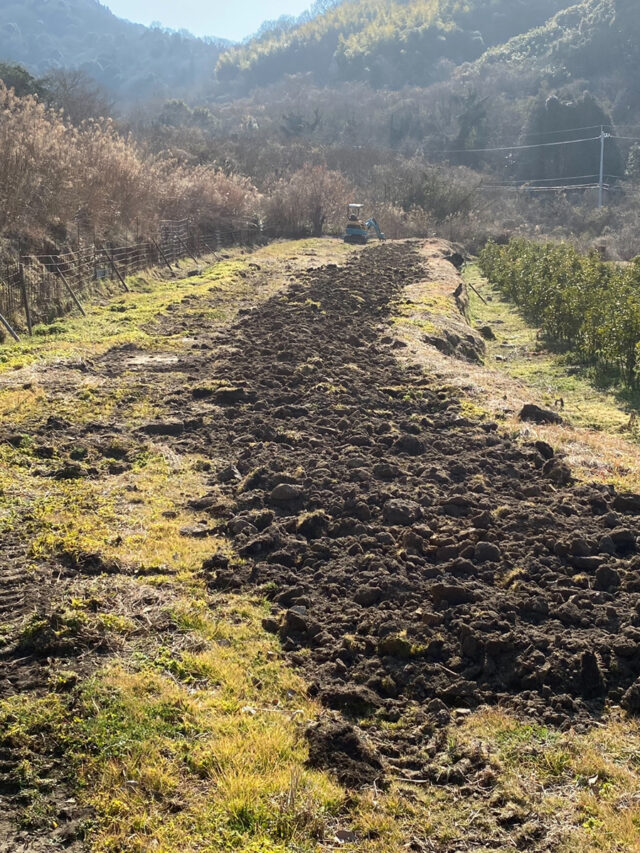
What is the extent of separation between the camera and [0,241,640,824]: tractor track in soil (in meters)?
5.23

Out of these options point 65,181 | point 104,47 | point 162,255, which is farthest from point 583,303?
point 104,47

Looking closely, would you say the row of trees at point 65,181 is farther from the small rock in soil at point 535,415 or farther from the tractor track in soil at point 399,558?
the small rock in soil at point 535,415

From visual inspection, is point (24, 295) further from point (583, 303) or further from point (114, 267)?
point (583, 303)

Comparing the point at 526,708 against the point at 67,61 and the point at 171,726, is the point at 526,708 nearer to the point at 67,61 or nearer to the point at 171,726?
the point at 171,726

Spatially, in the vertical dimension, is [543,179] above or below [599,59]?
below

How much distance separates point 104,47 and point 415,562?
629ft

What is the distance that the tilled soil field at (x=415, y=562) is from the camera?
5289 millimetres

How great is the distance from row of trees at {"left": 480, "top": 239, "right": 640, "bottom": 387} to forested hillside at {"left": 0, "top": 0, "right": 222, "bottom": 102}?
134955 millimetres

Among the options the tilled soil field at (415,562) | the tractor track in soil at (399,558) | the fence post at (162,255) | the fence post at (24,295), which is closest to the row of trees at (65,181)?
the fence post at (162,255)

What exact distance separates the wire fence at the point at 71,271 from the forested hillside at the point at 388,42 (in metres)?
99.7

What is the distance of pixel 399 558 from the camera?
698 centimetres

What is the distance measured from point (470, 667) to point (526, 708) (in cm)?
53

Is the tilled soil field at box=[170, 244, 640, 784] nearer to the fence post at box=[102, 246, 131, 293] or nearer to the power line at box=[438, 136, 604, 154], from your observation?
the fence post at box=[102, 246, 131, 293]

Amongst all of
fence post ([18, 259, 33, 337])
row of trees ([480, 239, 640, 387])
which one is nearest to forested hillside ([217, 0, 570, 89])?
row of trees ([480, 239, 640, 387])
